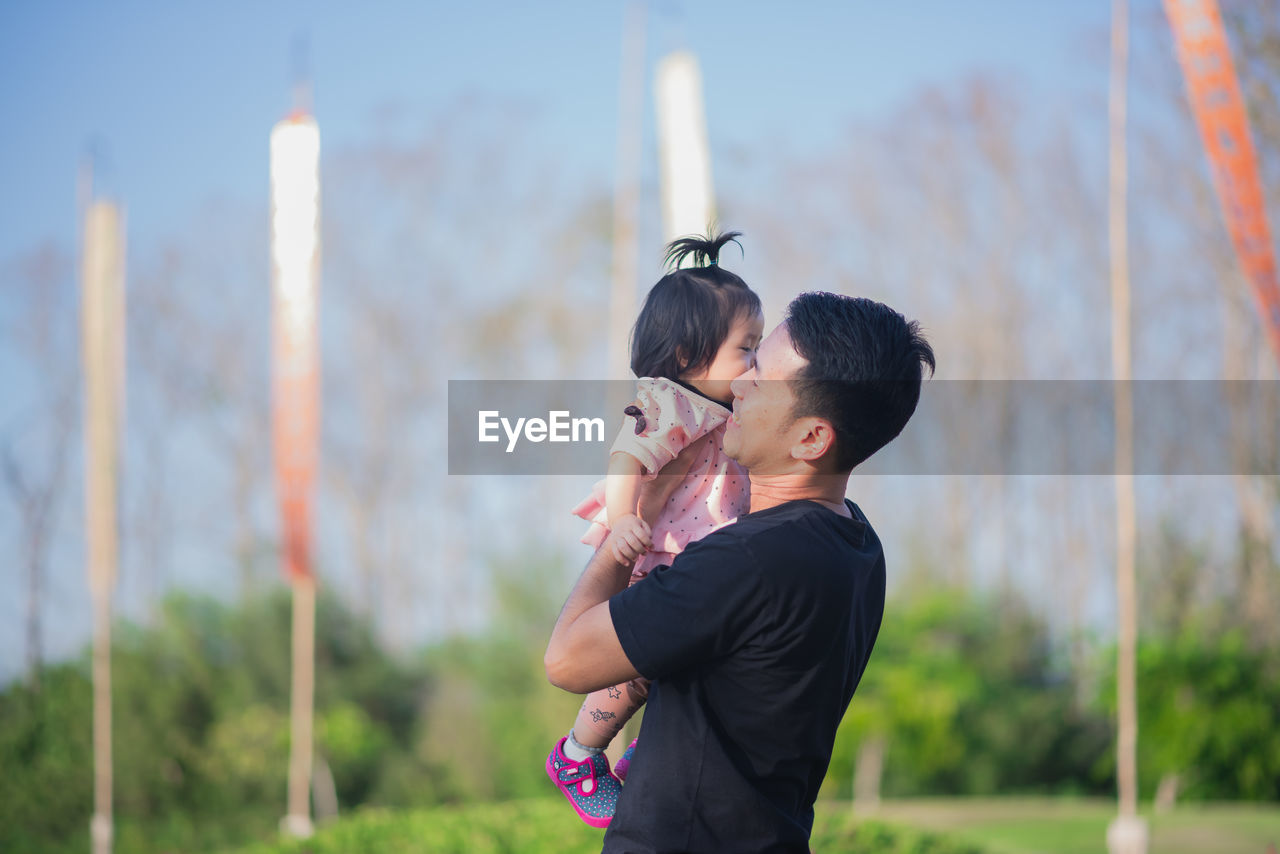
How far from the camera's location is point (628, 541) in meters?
1.86

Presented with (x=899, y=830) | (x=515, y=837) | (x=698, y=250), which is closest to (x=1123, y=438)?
Result: (x=899, y=830)

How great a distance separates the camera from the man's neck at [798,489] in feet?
6.02

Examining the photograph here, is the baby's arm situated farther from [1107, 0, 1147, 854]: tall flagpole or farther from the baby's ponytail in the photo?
[1107, 0, 1147, 854]: tall flagpole

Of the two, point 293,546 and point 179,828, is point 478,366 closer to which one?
point 179,828

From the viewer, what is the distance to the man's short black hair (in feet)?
5.74

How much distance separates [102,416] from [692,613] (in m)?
9.05

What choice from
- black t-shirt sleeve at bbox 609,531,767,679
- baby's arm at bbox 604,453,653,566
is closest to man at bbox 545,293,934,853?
black t-shirt sleeve at bbox 609,531,767,679

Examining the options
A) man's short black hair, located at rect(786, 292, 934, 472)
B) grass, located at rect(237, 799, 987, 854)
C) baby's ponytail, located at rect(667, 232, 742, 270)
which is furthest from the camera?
grass, located at rect(237, 799, 987, 854)

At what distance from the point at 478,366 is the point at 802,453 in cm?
1703

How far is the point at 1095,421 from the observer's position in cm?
1686

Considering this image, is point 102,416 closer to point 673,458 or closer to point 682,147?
point 682,147

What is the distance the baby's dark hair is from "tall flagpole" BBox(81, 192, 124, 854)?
8186 millimetres

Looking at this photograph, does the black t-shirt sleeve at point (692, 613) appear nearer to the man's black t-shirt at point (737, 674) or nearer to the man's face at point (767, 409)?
the man's black t-shirt at point (737, 674)

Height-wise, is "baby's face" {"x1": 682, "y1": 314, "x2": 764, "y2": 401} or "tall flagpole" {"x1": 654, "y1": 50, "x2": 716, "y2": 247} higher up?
"tall flagpole" {"x1": 654, "y1": 50, "x2": 716, "y2": 247}
